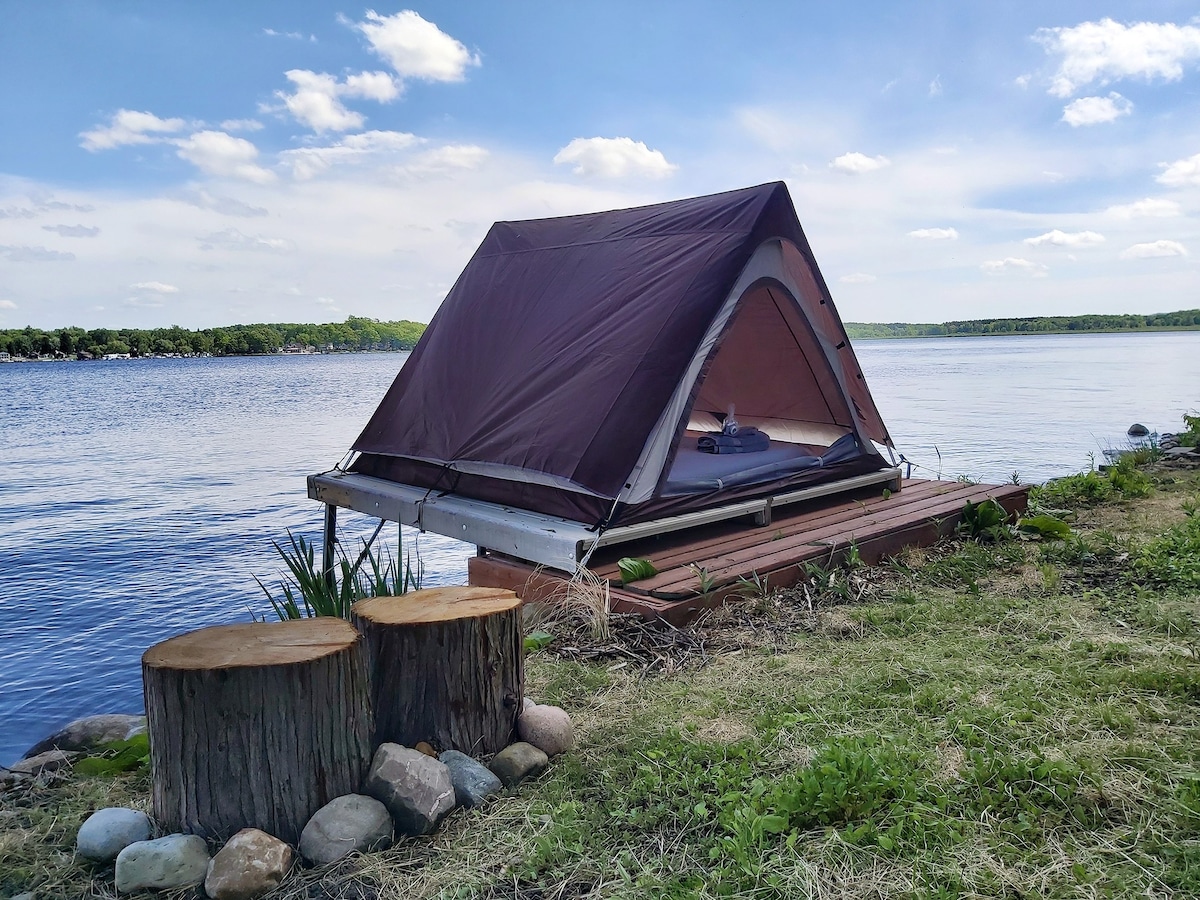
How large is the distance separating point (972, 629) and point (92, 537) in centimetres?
1202

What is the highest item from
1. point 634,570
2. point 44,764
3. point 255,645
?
point 255,645

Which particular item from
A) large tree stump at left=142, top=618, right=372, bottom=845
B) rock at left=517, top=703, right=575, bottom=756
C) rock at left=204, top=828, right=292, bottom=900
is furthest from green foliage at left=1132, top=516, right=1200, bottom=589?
rock at left=204, top=828, right=292, bottom=900

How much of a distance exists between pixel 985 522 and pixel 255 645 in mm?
5525

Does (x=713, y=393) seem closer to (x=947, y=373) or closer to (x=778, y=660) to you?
(x=778, y=660)

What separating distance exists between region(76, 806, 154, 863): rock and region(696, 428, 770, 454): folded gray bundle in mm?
5311

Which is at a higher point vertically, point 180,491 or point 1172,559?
point 1172,559

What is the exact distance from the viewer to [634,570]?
493 centimetres

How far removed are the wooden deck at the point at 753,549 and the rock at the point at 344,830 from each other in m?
2.06

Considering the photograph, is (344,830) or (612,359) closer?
(344,830)

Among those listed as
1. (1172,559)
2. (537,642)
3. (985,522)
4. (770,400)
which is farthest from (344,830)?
(770,400)

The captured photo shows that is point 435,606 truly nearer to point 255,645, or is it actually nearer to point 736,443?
point 255,645

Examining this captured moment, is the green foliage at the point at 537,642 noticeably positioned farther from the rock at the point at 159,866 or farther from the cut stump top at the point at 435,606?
the rock at the point at 159,866

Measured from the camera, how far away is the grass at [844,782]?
2.38 m

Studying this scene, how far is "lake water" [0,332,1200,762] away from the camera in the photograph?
7949 millimetres
